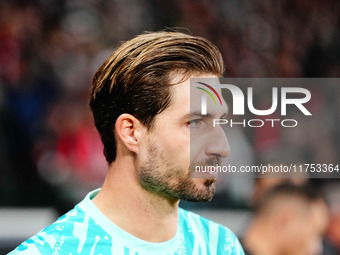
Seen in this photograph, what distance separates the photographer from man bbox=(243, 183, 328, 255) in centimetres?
447

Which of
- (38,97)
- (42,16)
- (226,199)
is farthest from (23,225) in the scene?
(42,16)

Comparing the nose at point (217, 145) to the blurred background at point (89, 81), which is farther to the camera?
the blurred background at point (89, 81)

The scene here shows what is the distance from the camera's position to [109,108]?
252 cm

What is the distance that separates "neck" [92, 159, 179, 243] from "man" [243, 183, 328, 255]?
2134 mm

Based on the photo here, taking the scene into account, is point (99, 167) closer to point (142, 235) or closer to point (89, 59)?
point (89, 59)

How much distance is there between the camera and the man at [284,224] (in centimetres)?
447

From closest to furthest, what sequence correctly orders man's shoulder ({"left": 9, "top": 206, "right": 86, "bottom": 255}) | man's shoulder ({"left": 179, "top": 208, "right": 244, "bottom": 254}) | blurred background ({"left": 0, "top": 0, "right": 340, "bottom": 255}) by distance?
man's shoulder ({"left": 9, "top": 206, "right": 86, "bottom": 255}) → man's shoulder ({"left": 179, "top": 208, "right": 244, "bottom": 254}) → blurred background ({"left": 0, "top": 0, "right": 340, "bottom": 255})

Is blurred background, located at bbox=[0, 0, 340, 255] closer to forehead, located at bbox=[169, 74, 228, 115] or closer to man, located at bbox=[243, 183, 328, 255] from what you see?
man, located at bbox=[243, 183, 328, 255]

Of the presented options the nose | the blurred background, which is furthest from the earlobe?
the blurred background

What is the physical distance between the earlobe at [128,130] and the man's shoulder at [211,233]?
1.44 ft

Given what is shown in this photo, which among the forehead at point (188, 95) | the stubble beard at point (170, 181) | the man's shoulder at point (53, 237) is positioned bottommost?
the man's shoulder at point (53, 237)

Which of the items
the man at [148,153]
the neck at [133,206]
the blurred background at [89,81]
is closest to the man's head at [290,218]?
the blurred background at [89,81]

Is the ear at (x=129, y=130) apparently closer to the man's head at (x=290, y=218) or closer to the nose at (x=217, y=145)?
the nose at (x=217, y=145)

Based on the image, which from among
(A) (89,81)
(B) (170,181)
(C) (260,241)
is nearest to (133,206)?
(B) (170,181)
